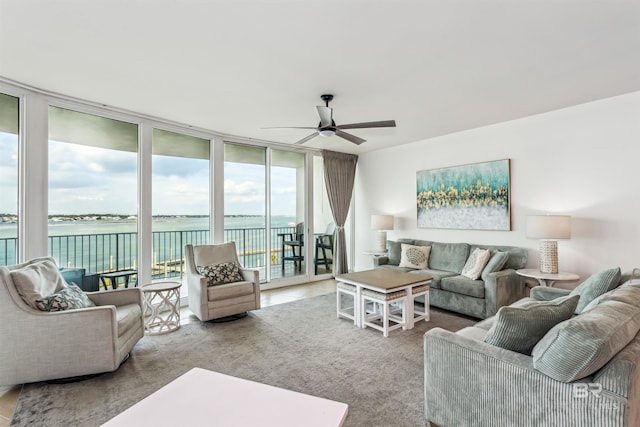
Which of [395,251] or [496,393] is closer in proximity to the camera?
[496,393]

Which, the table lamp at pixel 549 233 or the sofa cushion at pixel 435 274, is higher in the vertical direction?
the table lamp at pixel 549 233

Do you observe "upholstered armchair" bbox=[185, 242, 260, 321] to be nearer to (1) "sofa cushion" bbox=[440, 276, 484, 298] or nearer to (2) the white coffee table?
(2) the white coffee table

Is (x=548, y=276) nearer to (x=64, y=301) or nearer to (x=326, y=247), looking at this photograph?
(x=326, y=247)

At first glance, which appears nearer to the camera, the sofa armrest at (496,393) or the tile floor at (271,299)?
the sofa armrest at (496,393)

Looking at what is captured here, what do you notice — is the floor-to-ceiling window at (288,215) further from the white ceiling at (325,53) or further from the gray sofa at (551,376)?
the gray sofa at (551,376)

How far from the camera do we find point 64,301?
248cm

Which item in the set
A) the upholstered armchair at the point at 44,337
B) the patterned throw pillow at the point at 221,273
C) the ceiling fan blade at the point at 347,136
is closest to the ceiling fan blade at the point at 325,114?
the ceiling fan blade at the point at 347,136

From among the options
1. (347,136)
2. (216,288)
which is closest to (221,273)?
(216,288)

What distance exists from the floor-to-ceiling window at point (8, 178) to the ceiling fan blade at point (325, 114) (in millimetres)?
3057

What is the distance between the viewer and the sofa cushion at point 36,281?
2350mm

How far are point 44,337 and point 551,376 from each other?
324cm

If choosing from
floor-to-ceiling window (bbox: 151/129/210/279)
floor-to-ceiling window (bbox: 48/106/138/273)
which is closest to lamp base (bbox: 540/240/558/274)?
floor-to-ceiling window (bbox: 151/129/210/279)

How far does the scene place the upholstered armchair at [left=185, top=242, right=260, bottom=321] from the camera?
11.8ft

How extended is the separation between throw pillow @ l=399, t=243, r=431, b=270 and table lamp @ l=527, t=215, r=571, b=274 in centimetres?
151
